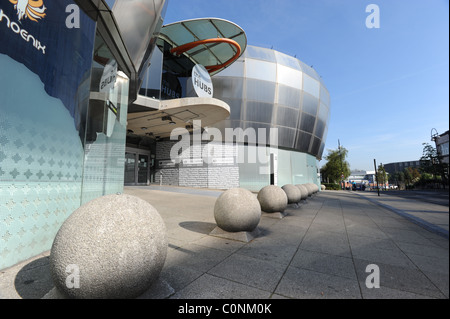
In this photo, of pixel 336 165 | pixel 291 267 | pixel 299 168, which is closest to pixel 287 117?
pixel 299 168

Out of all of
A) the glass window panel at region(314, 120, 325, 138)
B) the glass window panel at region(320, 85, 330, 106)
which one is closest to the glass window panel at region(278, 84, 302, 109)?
the glass window panel at region(314, 120, 325, 138)

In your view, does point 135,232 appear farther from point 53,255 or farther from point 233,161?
point 233,161

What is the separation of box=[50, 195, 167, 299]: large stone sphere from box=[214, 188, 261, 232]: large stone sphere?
10.7 ft

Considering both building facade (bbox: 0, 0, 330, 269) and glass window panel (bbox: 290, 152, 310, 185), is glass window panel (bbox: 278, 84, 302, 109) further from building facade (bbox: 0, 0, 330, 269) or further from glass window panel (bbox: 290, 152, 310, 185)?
building facade (bbox: 0, 0, 330, 269)

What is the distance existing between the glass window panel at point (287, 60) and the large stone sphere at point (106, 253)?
28.7 m

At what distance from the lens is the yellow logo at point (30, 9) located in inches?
166

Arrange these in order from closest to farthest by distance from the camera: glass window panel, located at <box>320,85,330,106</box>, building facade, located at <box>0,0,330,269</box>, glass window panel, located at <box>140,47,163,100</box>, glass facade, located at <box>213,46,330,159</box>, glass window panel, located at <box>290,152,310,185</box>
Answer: building facade, located at <box>0,0,330,269</box> → glass window panel, located at <box>140,47,163,100</box> → glass facade, located at <box>213,46,330,159</box> → glass window panel, located at <box>290,152,310,185</box> → glass window panel, located at <box>320,85,330,106</box>

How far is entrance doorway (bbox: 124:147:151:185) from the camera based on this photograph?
23.7 metres

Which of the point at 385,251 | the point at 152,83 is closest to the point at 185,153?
the point at 152,83

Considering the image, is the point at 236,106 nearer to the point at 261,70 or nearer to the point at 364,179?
the point at 261,70

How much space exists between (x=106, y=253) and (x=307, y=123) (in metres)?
29.6

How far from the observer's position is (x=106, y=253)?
105 inches

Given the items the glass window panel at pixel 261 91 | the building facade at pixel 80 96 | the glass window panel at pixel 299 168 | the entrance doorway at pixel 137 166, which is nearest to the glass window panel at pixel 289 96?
the glass window panel at pixel 261 91

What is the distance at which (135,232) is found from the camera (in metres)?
2.89
